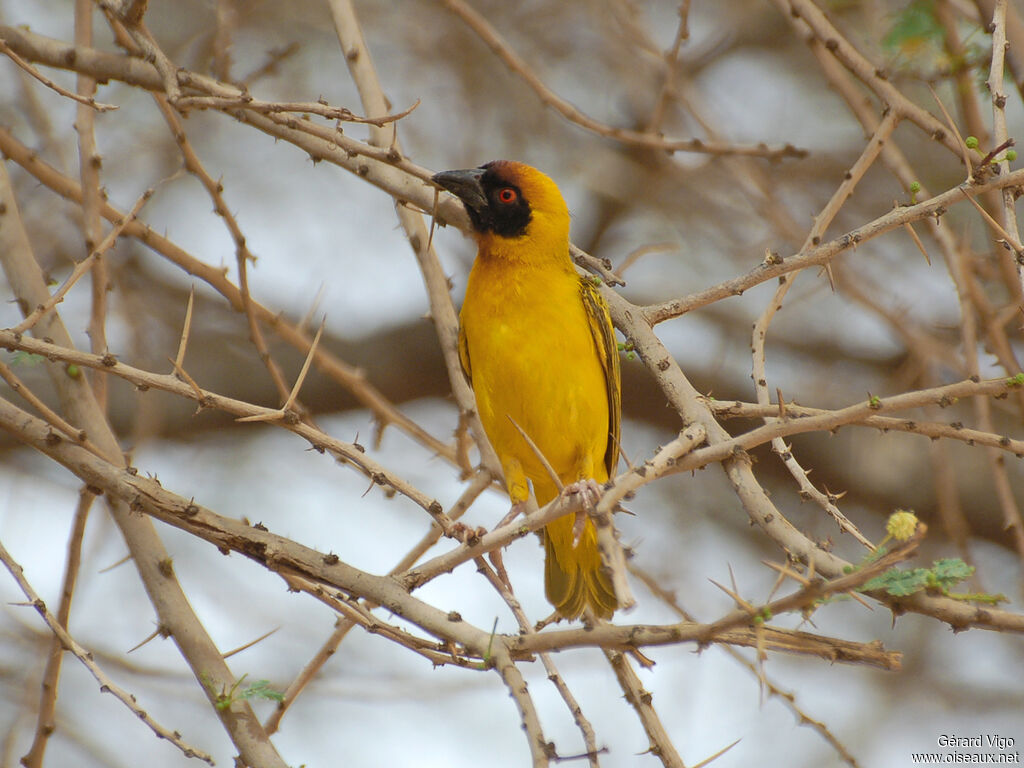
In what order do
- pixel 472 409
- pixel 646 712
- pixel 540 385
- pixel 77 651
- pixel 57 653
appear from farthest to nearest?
pixel 540 385 < pixel 472 409 < pixel 57 653 < pixel 646 712 < pixel 77 651

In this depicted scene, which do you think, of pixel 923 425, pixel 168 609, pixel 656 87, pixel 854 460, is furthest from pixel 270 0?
pixel 923 425

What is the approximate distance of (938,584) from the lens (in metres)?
1.93

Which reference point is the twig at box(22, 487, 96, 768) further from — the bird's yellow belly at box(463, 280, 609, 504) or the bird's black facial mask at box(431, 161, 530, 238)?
the bird's black facial mask at box(431, 161, 530, 238)

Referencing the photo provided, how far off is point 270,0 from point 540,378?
13.2 feet

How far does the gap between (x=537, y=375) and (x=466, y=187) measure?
0.85 metres

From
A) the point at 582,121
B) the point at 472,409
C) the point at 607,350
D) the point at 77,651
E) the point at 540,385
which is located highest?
the point at 582,121

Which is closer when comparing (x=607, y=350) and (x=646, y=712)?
(x=646, y=712)

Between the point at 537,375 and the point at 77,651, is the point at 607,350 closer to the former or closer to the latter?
the point at 537,375

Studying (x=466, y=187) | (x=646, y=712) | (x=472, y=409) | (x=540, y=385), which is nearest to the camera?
(x=646, y=712)

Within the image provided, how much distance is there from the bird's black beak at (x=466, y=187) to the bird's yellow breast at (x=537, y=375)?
0.35m

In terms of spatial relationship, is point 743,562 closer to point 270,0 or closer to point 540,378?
point 540,378

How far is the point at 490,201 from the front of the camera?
4.17 m

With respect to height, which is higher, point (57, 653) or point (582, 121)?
point (582, 121)

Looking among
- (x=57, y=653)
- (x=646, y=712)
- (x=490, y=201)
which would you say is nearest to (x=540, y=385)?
(x=490, y=201)
